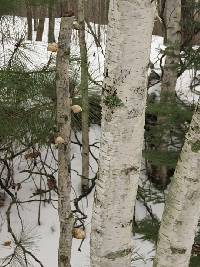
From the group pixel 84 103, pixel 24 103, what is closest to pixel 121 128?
pixel 24 103

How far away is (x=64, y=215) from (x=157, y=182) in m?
2.43

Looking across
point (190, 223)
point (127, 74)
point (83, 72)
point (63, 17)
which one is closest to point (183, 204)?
point (190, 223)

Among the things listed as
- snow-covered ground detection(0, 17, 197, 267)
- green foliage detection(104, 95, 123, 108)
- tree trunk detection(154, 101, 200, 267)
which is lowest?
snow-covered ground detection(0, 17, 197, 267)

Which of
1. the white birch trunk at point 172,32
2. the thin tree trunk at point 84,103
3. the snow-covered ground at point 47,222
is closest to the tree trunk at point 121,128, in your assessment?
the thin tree trunk at point 84,103

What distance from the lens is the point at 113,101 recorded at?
944mm

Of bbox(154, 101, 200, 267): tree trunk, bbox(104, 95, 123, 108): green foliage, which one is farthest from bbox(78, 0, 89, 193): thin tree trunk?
bbox(104, 95, 123, 108): green foliage

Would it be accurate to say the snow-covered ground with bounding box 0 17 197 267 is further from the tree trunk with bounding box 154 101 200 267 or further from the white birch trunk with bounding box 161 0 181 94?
the tree trunk with bounding box 154 101 200 267

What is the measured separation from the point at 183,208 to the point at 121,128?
37 cm

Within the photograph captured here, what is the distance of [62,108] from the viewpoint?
153 centimetres

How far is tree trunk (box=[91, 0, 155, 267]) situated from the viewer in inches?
33.9

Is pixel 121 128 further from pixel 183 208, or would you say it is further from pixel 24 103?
pixel 24 103

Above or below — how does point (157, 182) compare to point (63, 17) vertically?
below

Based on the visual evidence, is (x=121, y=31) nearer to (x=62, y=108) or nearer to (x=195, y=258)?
(x=62, y=108)

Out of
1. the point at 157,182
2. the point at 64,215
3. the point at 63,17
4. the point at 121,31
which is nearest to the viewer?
the point at 121,31
